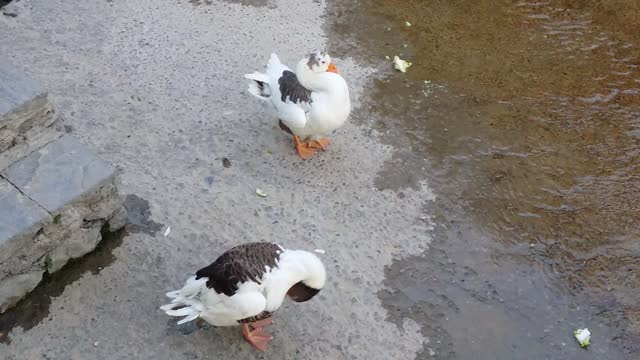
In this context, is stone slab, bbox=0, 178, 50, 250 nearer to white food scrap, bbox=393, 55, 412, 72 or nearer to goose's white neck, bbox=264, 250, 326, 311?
goose's white neck, bbox=264, 250, 326, 311

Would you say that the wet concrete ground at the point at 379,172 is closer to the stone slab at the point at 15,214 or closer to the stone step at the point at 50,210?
the stone step at the point at 50,210

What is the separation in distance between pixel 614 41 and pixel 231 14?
12.0ft

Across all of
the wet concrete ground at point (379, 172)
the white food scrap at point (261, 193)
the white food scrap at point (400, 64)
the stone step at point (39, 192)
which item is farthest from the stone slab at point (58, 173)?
the white food scrap at point (400, 64)

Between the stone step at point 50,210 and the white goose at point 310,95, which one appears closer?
the stone step at point 50,210

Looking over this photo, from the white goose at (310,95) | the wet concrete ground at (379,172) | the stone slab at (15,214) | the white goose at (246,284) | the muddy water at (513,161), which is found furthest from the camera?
the white goose at (310,95)

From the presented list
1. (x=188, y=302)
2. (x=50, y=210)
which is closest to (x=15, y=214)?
(x=50, y=210)

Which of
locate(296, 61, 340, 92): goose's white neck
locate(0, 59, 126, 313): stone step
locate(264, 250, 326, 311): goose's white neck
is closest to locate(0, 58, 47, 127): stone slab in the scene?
locate(0, 59, 126, 313): stone step

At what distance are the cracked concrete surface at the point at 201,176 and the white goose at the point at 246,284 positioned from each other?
36 cm

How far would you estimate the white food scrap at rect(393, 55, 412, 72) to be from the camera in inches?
227

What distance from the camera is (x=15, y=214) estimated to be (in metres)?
3.67

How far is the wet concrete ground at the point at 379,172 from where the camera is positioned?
3.95 meters

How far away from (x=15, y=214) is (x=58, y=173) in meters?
0.36

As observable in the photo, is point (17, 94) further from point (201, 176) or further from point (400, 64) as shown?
point (400, 64)

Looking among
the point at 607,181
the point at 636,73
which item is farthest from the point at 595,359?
the point at 636,73
